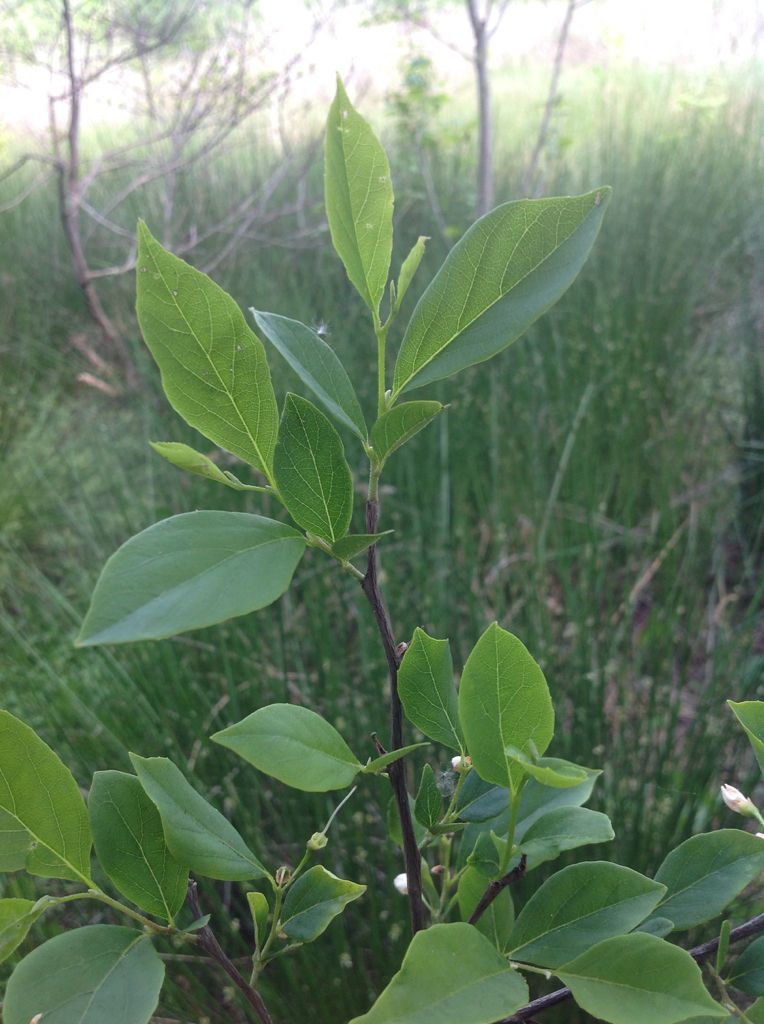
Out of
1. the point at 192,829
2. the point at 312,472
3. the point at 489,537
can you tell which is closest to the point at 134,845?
the point at 192,829

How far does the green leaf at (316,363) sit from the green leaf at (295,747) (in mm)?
85

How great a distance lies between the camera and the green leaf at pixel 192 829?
0.24 meters

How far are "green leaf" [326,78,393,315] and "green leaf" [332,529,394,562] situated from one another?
65mm

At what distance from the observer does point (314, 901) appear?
0.27 m

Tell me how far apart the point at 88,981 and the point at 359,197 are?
223 millimetres

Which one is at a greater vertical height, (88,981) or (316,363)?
(316,363)

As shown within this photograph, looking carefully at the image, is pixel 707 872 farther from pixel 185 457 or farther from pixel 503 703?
pixel 185 457

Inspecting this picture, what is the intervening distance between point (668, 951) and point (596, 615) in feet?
2.95

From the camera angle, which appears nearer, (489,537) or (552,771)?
(552,771)

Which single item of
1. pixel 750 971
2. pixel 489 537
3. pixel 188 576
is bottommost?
pixel 489 537

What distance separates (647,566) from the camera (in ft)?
4.52

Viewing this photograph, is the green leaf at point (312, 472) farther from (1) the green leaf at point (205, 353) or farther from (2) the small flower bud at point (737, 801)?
(2) the small flower bud at point (737, 801)

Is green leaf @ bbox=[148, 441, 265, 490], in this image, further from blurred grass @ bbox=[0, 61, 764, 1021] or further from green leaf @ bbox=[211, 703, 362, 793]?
blurred grass @ bbox=[0, 61, 764, 1021]

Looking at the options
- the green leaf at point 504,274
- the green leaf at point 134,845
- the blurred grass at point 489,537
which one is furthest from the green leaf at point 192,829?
the blurred grass at point 489,537
